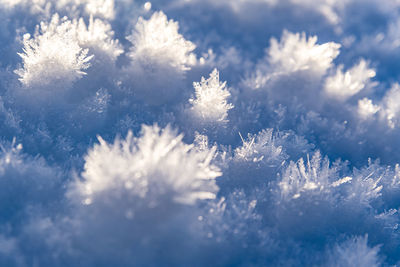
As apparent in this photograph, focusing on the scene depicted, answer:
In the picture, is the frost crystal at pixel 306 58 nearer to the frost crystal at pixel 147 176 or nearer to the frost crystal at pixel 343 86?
the frost crystal at pixel 343 86

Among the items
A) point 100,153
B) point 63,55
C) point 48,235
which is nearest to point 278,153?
point 100,153

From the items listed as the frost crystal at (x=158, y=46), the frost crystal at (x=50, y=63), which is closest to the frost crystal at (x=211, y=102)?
the frost crystal at (x=158, y=46)

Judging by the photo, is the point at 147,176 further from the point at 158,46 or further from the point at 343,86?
the point at 343,86

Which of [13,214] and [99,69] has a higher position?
[99,69]

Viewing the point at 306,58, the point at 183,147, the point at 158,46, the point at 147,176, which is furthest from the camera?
the point at 306,58

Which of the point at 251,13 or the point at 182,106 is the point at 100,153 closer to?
the point at 182,106

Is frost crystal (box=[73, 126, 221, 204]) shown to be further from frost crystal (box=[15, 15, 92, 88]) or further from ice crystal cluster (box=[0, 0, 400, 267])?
frost crystal (box=[15, 15, 92, 88])

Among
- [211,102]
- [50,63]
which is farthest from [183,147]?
[50,63]
